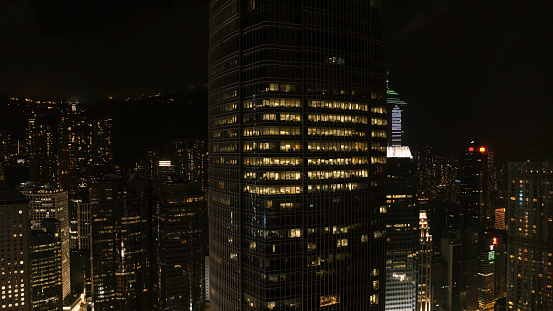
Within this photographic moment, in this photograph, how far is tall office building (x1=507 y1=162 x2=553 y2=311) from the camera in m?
69.6

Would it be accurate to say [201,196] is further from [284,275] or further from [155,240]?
[284,275]

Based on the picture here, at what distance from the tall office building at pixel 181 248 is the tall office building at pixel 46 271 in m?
29.3

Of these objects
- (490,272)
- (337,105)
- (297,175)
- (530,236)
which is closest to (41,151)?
(297,175)

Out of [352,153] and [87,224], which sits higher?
[352,153]

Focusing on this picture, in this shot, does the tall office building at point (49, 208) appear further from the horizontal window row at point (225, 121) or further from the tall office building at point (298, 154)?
the horizontal window row at point (225, 121)

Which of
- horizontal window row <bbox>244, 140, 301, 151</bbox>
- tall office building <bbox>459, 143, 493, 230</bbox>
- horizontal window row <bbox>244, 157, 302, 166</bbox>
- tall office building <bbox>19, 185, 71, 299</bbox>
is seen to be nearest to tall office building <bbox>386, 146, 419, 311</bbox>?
tall office building <bbox>459, 143, 493, 230</bbox>

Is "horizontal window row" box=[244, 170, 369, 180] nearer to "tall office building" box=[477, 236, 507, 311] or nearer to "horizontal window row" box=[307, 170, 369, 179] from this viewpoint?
"horizontal window row" box=[307, 170, 369, 179]

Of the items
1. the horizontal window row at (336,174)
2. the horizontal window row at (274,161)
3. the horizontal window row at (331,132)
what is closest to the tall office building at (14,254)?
the horizontal window row at (274,161)

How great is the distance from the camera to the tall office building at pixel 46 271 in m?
104

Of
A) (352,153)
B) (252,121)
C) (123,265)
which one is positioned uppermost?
(252,121)

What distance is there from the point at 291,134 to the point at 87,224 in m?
125

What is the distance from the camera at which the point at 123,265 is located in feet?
357

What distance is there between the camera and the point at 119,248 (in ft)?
357

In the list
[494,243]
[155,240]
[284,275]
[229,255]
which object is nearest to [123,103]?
[155,240]
